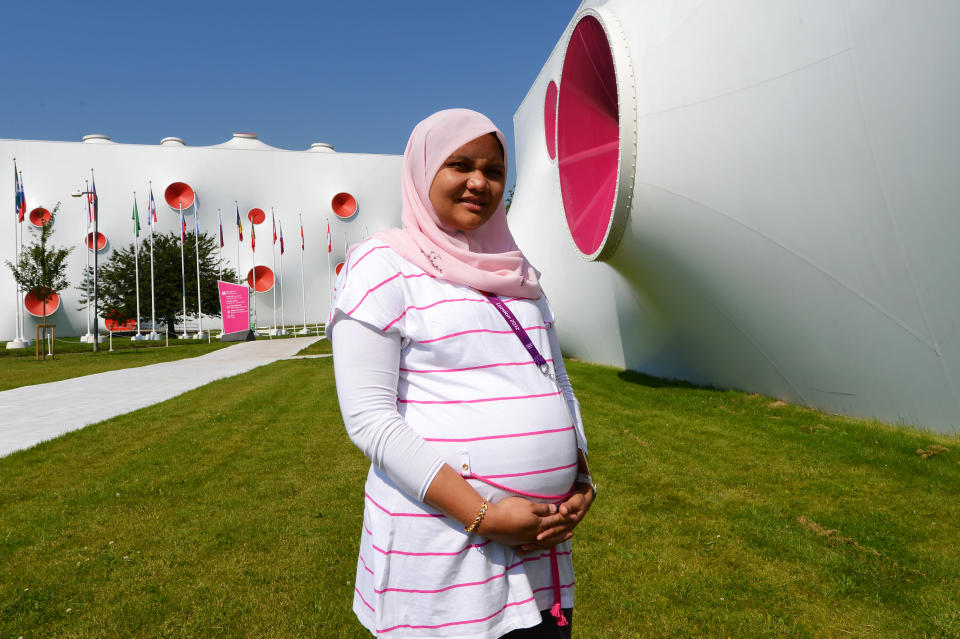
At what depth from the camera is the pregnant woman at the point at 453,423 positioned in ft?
4.21

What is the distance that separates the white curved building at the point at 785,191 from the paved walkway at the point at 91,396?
7090mm

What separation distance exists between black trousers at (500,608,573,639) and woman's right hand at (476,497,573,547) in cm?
23

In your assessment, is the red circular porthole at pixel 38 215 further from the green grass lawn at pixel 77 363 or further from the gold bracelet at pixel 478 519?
the gold bracelet at pixel 478 519

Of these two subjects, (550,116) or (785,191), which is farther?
(550,116)

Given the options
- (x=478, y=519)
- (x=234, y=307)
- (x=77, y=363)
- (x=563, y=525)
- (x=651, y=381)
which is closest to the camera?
(x=478, y=519)

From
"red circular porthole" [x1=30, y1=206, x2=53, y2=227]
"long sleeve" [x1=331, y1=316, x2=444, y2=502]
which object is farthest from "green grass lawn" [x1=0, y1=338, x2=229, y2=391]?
"red circular porthole" [x1=30, y1=206, x2=53, y2=227]

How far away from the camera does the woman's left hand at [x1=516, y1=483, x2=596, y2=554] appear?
1355 millimetres

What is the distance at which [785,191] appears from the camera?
5625 mm

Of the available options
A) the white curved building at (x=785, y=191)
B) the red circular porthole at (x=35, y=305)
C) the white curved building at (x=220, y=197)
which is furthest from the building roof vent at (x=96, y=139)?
the white curved building at (x=785, y=191)

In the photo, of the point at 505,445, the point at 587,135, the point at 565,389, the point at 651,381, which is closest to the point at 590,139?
the point at 587,135

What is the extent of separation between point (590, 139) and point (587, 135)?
0.09m

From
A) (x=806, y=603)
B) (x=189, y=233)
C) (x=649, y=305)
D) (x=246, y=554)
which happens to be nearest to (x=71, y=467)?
(x=246, y=554)

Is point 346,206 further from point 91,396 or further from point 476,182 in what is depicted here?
point 476,182

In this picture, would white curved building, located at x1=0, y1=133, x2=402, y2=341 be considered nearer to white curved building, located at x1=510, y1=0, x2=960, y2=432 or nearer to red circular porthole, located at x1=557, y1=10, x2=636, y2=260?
red circular porthole, located at x1=557, y1=10, x2=636, y2=260
